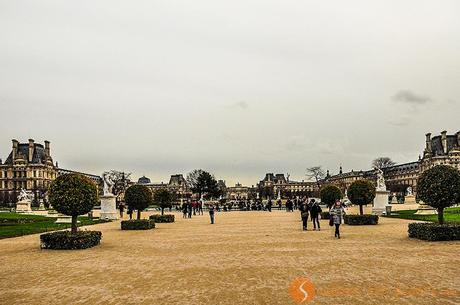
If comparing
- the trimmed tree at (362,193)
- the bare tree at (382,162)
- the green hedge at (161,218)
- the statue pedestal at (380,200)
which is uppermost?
the bare tree at (382,162)

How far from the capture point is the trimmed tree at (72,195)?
18.3 m

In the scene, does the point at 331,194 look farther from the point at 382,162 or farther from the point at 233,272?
the point at 382,162

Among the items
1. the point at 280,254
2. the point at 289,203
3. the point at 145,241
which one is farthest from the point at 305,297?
the point at 289,203

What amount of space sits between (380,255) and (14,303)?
36.6 ft

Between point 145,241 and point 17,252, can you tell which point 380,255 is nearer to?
point 145,241

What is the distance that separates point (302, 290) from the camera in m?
9.70

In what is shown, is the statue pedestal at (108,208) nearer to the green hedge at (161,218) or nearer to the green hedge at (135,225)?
the green hedge at (161,218)

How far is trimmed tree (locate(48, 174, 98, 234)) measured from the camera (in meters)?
18.3

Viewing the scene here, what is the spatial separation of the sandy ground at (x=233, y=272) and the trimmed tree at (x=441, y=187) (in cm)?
226

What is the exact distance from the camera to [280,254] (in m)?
15.1

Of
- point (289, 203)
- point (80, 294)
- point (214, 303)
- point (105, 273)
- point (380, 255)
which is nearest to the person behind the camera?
point (214, 303)

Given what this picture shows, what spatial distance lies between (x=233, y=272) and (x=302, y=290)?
9.06 ft

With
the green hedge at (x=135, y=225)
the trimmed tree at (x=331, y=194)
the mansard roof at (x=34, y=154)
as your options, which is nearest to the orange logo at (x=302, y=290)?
the green hedge at (x=135, y=225)

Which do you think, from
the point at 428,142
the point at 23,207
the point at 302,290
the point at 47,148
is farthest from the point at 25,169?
the point at 302,290
